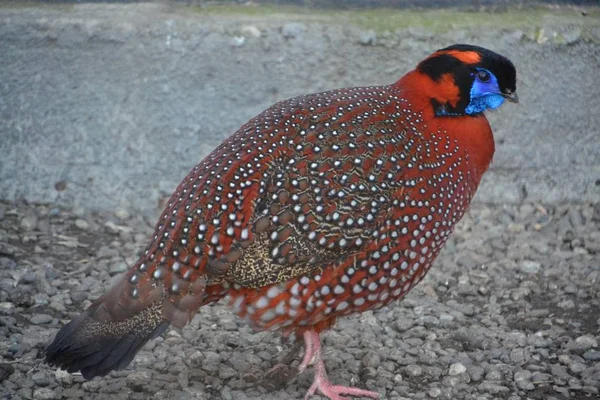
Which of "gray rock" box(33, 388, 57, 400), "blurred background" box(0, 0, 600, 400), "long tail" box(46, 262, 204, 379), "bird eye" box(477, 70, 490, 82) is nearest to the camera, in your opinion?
"long tail" box(46, 262, 204, 379)

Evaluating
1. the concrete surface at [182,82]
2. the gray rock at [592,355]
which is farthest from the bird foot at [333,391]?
the concrete surface at [182,82]

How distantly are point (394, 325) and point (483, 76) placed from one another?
3.90 ft

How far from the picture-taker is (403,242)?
3143 mm

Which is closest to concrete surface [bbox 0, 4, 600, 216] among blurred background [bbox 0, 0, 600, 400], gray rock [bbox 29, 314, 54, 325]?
blurred background [bbox 0, 0, 600, 400]

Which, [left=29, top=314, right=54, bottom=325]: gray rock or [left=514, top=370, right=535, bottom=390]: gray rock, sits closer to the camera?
[left=514, top=370, right=535, bottom=390]: gray rock

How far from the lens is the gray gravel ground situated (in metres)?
3.42

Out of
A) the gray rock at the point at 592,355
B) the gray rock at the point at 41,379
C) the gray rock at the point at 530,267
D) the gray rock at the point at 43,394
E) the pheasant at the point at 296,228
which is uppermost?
the pheasant at the point at 296,228

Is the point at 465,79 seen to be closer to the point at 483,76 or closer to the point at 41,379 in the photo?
the point at 483,76

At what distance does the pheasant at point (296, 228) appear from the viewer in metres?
3.01

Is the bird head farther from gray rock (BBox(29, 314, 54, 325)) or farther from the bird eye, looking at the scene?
gray rock (BBox(29, 314, 54, 325))

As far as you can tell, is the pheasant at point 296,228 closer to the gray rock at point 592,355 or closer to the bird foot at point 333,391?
the bird foot at point 333,391

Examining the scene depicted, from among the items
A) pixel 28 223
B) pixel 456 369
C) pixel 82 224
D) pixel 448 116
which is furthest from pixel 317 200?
pixel 28 223

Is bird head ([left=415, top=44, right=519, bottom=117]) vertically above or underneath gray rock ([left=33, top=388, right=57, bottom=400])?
above

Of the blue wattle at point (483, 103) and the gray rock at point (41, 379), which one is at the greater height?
the blue wattle at point (483, 103)
